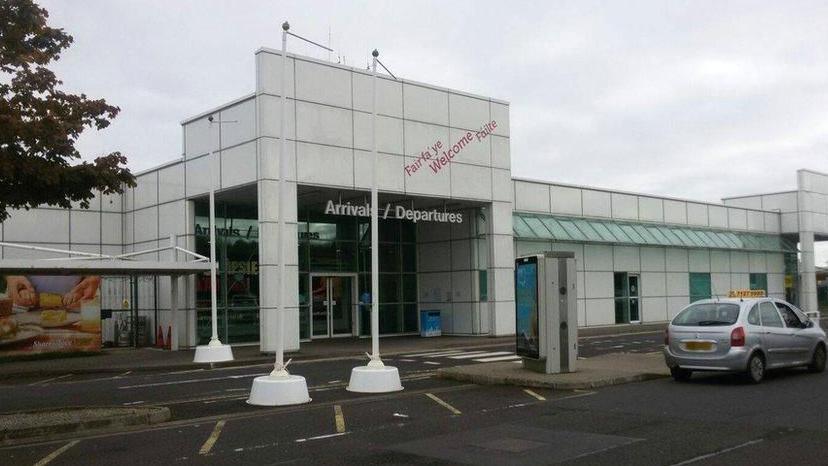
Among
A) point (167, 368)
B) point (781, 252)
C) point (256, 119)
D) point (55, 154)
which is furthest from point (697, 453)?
point (781, 252)

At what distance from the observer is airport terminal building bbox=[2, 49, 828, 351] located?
24.2m

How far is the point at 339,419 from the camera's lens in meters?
11.0

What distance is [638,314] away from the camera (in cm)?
3647

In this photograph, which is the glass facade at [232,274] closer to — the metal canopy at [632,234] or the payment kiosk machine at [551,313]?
the metal canopy at [632,234]

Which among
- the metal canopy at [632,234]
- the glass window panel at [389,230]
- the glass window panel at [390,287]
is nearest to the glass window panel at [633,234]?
the metal canopy at [632,234]

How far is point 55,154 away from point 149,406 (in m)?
4.03

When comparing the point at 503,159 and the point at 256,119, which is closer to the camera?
the point at 256,119

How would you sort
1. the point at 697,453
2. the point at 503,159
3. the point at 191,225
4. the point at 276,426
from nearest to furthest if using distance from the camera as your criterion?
1. the point at 697,453
2. the point at 276,426
3. the point at 191,225
4. the point at 503,159

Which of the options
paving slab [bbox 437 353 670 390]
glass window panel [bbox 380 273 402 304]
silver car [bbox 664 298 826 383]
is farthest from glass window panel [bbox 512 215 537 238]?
silver car [bbox 664 298 826 383]

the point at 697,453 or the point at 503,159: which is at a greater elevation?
the point at 503,159

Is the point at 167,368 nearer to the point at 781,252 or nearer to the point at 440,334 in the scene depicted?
the point at 440,334

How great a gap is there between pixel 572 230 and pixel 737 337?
20.3 meters

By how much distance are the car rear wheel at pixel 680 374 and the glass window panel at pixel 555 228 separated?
716 inches

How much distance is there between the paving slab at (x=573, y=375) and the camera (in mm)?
13847
